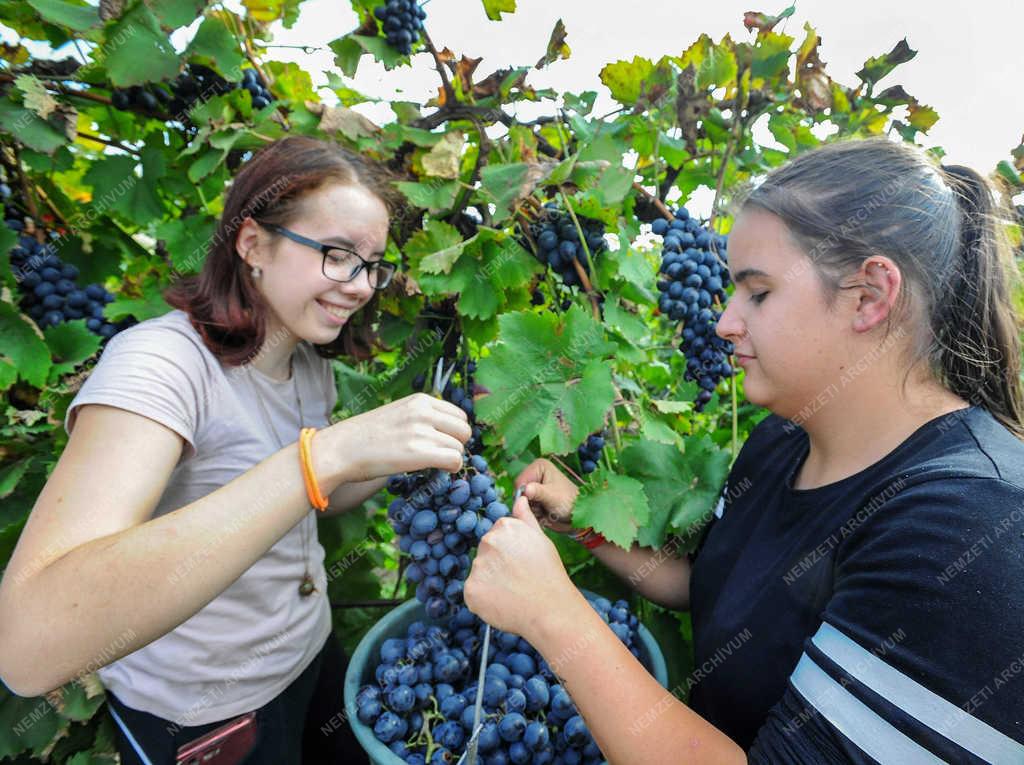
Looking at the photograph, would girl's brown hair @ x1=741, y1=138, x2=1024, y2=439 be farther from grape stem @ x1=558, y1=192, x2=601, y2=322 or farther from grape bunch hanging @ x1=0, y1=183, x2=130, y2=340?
grape bunch hanging @ x1=0, y1=183, x2=130, y2=340

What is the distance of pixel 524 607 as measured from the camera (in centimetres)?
97

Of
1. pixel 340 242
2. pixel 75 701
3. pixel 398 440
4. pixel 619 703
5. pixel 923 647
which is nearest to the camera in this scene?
pixel 923 647

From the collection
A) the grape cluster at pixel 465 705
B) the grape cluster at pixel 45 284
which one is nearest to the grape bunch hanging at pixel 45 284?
the grape cluster at pixel 45 284

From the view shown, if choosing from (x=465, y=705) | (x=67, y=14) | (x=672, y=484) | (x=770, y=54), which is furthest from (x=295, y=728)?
(x=770, y=54)

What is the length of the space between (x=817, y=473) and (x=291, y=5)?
73.2 inches

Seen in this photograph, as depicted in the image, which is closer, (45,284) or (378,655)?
(378,655)

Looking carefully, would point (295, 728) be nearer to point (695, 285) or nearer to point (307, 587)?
point (307, 587)

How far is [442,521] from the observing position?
1112 mm

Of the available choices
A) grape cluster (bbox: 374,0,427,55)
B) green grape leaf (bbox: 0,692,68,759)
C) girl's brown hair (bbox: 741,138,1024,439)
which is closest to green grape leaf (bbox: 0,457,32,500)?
green grape leaf (bbox: 0,692,68,759)

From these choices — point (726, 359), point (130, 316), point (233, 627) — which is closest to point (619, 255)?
point (726, 359)

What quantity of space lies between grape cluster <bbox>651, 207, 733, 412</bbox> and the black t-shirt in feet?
1.71

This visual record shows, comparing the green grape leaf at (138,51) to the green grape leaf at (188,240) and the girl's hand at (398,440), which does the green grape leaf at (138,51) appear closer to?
the green grape leaf at (188,240)

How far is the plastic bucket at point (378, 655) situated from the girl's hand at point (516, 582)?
280mm

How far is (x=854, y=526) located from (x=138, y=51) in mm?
1845
